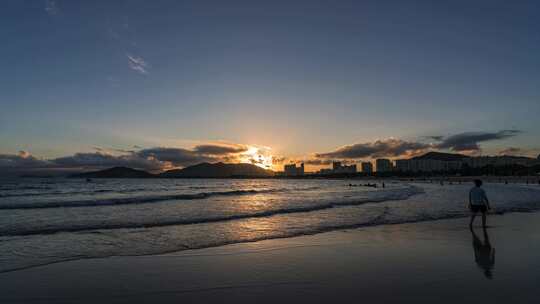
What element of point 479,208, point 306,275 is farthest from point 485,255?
point 479,208

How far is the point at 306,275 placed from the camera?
6.70 meters

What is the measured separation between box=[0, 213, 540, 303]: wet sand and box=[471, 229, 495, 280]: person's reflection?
0.07 feet

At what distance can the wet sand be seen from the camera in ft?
18.2

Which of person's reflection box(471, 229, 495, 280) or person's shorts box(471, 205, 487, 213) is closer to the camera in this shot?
person's reflection box(471, 229, 495, 280)

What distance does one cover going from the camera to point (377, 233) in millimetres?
12023

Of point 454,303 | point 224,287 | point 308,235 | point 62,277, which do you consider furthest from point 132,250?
point 454,303

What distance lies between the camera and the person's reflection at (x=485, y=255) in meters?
6.98

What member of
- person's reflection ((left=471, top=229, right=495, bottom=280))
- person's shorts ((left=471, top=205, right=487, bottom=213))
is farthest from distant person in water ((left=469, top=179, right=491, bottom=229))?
person's reflection ((left=471, top=229, right=495, bottom=280))

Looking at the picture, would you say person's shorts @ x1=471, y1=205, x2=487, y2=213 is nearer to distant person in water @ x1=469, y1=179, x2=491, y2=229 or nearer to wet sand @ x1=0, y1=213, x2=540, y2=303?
distant person in water @ x1=469, y1=179, x2=491, y2=229

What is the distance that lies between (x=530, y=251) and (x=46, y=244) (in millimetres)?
13391

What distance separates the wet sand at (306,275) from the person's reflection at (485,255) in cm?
2

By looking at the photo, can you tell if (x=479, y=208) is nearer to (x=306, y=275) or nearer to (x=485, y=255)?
(x=485, y=255)

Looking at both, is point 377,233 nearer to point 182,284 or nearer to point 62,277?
point 182,284

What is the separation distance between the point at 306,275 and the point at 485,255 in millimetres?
4695
